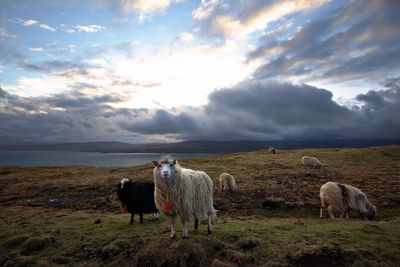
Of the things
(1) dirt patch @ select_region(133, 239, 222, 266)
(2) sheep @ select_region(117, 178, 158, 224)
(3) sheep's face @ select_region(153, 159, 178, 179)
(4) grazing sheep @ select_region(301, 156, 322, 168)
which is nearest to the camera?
(1) dirt patch @ select_region(133, 239, 222, 266)

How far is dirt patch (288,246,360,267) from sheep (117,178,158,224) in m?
8.12

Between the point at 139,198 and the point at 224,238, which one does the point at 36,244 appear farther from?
the point at 224,238

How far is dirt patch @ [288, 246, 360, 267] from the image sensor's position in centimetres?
1023

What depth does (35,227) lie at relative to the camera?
1580 cm

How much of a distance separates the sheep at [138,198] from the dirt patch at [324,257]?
812 cm

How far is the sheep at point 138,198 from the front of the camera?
50.8 ft

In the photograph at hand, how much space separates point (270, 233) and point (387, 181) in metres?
20.2

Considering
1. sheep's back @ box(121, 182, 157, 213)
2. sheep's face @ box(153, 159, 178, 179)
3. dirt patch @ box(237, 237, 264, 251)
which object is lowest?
dirt patch @ box(237, 237, 264, 251)

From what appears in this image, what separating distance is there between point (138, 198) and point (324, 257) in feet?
31.4

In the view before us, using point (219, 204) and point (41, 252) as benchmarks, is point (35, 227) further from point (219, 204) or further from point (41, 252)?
point (219, 204)

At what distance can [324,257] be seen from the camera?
34.5 feet

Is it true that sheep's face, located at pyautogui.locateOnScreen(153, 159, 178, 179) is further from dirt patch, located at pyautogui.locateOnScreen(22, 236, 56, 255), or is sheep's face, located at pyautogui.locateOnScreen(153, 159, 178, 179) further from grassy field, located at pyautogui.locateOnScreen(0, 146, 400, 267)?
dirt patch, located at pyautogui.locateOnScreen(22, 236, 56, 255)

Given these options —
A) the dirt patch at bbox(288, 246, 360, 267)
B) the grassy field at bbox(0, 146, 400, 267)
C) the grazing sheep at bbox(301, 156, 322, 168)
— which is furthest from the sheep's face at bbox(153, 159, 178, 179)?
the grazing sheep at bbox(301, 156, 322, 168)

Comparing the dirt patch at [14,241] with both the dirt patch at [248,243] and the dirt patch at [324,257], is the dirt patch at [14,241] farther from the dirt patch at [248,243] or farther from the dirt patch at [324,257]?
the dirt patch at [324,257]
